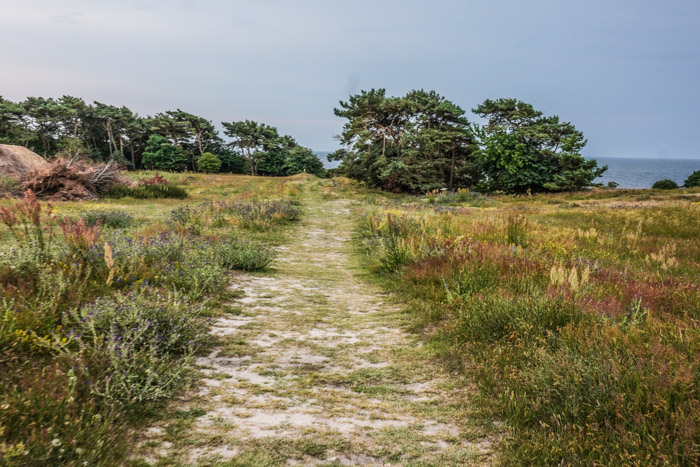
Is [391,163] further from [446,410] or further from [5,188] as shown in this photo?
[446,410]

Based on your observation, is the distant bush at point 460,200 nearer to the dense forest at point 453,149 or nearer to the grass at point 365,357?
the dense forest at point 453,149

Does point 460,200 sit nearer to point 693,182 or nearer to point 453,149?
point 453,149

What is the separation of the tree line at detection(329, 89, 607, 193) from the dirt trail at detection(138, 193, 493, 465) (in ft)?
82.7

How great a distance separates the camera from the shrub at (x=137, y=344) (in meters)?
2.54

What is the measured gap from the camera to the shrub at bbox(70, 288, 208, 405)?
8.34 feet

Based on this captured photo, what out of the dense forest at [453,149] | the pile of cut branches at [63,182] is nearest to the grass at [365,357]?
the pile of cut branches at [63,182]

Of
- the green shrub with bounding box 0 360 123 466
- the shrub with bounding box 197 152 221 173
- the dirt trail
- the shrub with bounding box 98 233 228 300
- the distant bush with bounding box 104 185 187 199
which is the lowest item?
the dirt trail

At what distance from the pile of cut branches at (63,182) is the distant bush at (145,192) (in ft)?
2.55

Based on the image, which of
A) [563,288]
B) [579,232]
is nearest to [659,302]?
[563,288]

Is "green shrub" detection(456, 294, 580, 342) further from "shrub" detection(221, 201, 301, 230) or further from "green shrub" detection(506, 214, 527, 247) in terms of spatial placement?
"shrub" detection(221, 201, 301, 230)

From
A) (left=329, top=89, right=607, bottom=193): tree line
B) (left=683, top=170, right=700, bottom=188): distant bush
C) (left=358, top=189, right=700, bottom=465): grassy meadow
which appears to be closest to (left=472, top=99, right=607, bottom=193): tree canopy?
(left=329, top=89, right=607, bottom=193): tree line

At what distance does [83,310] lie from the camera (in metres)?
3.11

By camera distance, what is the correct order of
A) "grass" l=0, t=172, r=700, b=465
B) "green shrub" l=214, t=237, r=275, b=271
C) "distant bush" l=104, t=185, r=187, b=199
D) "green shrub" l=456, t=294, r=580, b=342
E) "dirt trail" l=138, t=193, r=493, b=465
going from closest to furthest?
"grass" l=0, t=172, r=700, b=465
"dirt trail" l=138, t=193, r=493, b=465
"green shrub" l=456, t=294, r=580, b=342
"green shrub" l=214, t=237, r=275, b=271
"distant bush" l=104, t=185, r=187, b=199

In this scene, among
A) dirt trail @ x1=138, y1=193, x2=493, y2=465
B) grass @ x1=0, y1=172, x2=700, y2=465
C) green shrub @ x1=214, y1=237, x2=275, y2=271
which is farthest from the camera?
green shrub @ x1=214, y1=237, x2=275, y2=271
